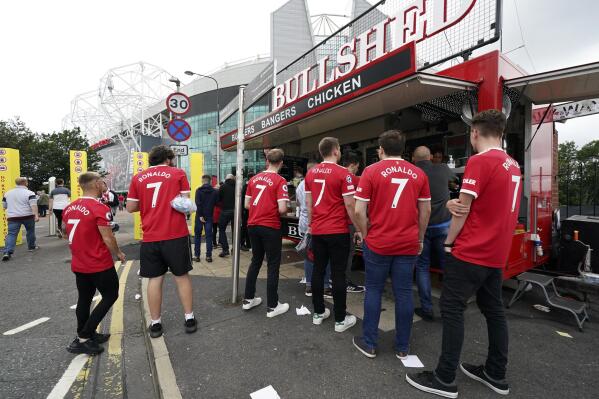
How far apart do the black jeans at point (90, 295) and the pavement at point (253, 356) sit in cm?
27

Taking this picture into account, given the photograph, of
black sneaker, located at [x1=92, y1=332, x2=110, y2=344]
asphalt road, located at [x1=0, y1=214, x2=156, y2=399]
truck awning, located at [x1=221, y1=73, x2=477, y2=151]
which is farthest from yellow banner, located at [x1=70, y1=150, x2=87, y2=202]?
black sneaker, located at [x1=92, y1=332, x2=110, y2=344]

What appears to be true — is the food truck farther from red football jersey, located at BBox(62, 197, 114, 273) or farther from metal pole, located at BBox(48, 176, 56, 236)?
metal pole, located at BBox(48, 176, 56, 236)

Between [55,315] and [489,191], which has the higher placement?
[489,191]

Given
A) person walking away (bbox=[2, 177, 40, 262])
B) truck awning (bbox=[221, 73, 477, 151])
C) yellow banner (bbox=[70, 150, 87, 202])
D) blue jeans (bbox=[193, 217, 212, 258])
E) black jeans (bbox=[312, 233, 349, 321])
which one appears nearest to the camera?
black jeans (bbox=[312, 233, 349, 321])

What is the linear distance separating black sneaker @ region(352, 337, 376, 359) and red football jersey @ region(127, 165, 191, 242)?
192 cm

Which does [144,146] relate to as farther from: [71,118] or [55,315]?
[71,118]

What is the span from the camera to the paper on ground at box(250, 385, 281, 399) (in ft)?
6.88

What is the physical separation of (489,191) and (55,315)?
15.6 ft

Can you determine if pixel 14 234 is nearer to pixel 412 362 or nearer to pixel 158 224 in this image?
pixel 158 224

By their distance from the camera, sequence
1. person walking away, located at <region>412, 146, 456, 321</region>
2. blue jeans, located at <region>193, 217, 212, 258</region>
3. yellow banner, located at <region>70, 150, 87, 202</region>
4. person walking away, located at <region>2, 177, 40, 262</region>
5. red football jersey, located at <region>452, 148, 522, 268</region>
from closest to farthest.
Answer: red football jersey, located at <region>452, 148, 522, 268</region>
person walking away, located at <region>412, 146, 456, 321</region>
blue jeans, located at <region>193, 217, 212, 258</region>
person walking away, located at <region>2, 177, 40, 262</region>
yellow banner, located at <region>70, 150, 87, 202</region>

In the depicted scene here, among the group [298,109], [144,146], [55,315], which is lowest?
[55,315]

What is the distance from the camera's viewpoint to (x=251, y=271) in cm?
343

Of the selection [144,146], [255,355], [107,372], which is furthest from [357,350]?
[144,146]

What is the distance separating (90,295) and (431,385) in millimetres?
2995
